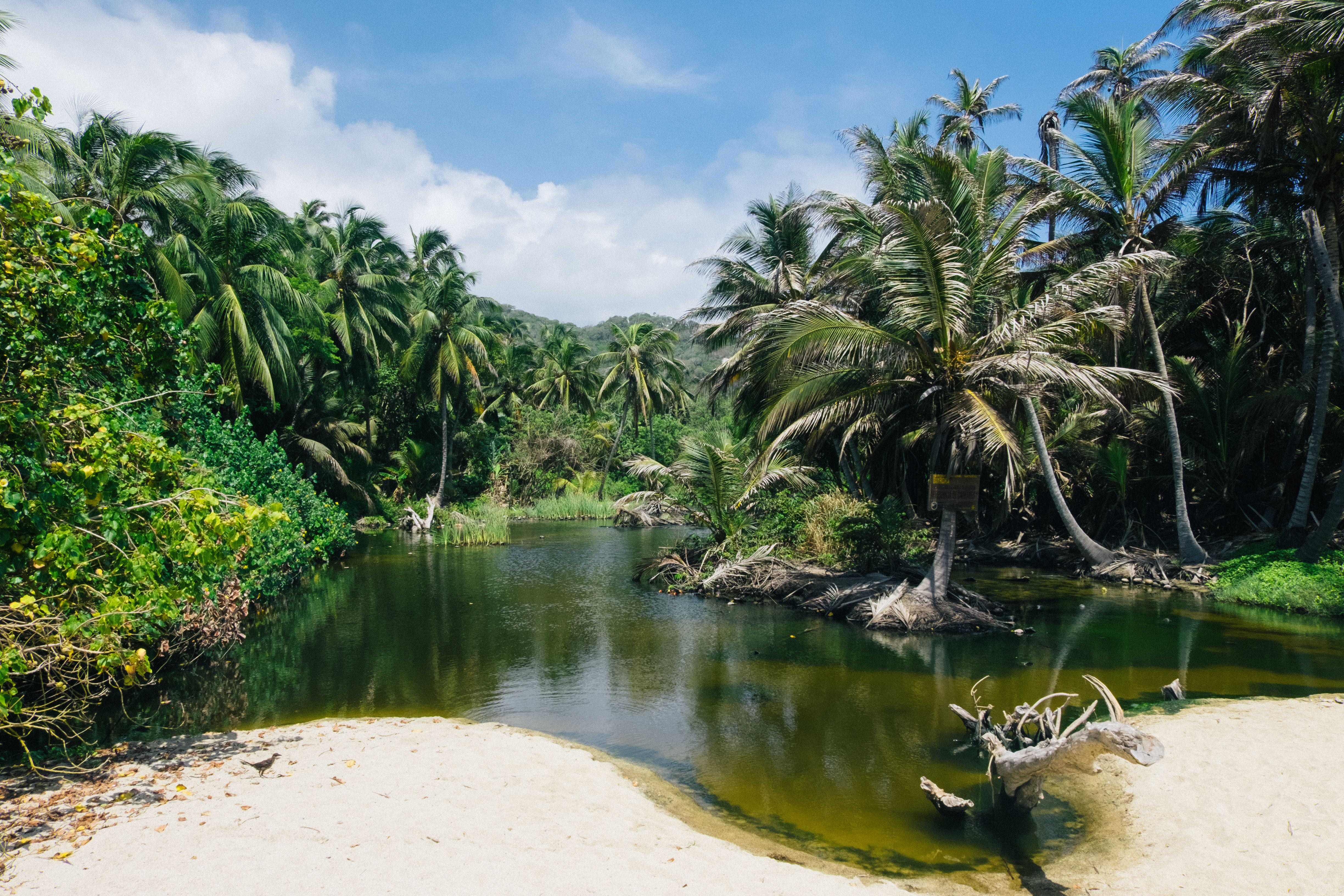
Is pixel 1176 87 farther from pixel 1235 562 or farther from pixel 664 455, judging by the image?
pixel 664 455

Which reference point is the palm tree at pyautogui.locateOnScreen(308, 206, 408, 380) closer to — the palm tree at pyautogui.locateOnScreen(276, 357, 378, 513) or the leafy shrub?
the palm tree at pyautogui.locateOnScreen(276, 357, 378, 513)

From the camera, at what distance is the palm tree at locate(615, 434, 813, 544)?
649 inches

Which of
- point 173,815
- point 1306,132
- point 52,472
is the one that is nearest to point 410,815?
point 173,815

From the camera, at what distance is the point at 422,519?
30672 millimetres

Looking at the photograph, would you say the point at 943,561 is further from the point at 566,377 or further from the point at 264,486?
the point at 566,377

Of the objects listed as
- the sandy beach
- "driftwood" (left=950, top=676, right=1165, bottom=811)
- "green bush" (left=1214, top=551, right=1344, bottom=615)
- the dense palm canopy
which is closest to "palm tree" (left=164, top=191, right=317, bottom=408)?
the dense palm canopy

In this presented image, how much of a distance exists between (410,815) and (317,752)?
6.30ft

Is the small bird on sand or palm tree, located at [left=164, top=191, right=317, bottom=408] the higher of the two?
palm tree, located at [left=164, top=191, right=317, bottom=408]

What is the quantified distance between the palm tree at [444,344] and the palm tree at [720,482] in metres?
17.2

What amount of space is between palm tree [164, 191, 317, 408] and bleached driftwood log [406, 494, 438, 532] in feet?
29.0

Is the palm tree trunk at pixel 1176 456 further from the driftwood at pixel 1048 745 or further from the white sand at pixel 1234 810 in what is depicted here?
the driftwood at pixel 1048 745

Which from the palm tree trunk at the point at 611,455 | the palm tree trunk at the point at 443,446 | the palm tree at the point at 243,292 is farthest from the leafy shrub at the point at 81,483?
the palm tree trunk at the point at 611,455

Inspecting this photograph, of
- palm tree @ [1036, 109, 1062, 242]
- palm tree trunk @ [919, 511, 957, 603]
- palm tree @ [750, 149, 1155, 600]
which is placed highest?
palm tree @ [1036, 109, 1062, 242]

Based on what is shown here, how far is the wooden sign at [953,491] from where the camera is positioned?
41.0 feet
